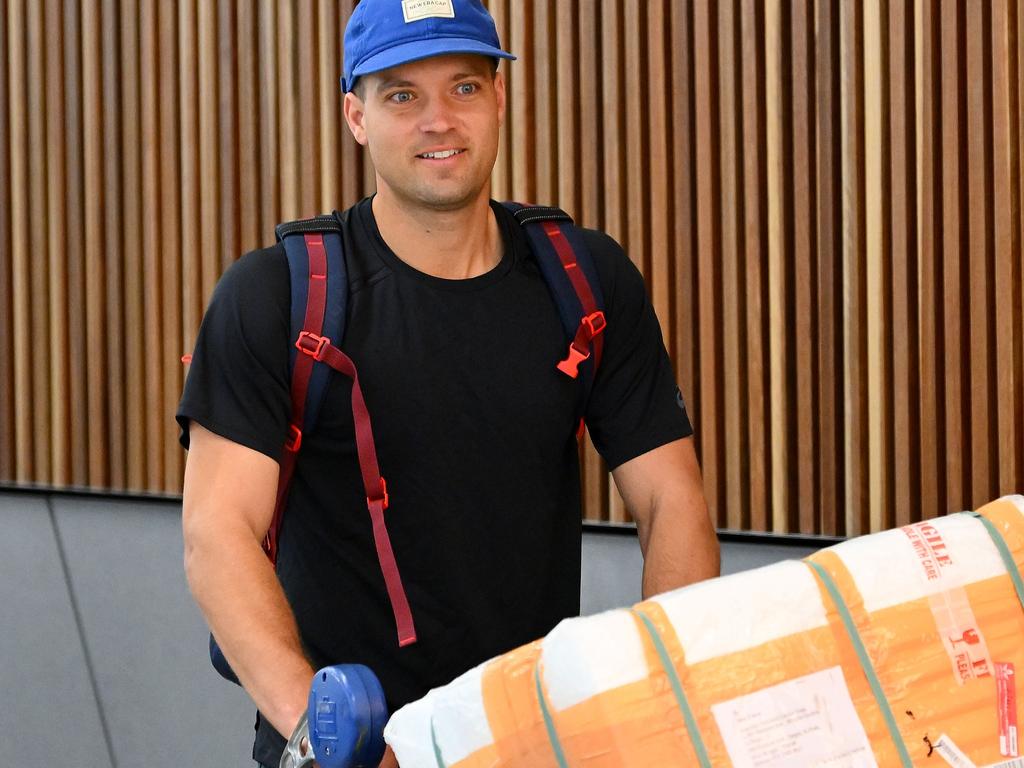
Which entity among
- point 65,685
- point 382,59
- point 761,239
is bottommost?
point 65,685

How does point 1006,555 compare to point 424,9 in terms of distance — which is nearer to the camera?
point 1006,555

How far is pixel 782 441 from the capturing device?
128 inches

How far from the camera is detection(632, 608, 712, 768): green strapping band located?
134 cm

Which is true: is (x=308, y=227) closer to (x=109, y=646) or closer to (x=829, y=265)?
(x=829, y=265)

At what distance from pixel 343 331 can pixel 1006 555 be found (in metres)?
0.91

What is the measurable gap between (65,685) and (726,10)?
9.11ft

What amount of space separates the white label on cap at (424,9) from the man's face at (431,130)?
0.06 metres

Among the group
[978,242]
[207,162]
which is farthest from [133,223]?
[978,242]

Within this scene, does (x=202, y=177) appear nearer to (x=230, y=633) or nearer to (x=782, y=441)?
(x=782, y=441)

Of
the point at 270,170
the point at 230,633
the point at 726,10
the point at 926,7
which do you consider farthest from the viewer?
the point at 270,170

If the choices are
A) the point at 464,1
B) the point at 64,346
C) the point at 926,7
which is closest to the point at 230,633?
the point at 464,1

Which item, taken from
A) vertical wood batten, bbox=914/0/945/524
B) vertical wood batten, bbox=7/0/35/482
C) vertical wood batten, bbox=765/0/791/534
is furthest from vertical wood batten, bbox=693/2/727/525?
vertical wood batten, bbox=7/0/35/482

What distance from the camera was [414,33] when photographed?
6.54ft

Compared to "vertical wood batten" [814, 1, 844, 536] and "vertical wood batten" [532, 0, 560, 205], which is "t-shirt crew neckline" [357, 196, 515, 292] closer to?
"vertical wood batten" [814, 1, 844, 536]
